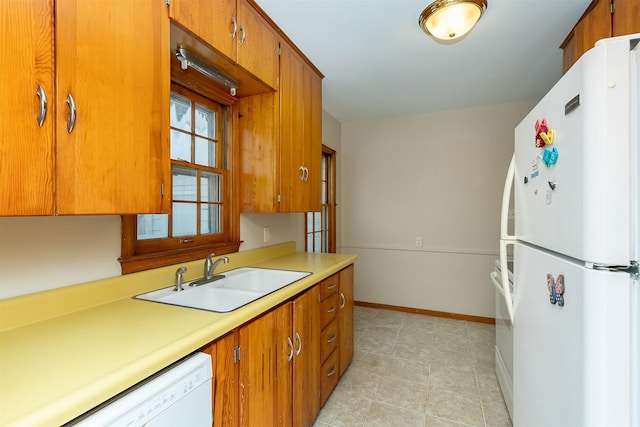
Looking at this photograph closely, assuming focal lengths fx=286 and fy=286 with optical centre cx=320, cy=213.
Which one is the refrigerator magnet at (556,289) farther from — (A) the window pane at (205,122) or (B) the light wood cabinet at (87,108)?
(A) the window pane at (205,122)

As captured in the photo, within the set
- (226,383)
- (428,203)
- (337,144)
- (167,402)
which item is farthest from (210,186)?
(428,203)

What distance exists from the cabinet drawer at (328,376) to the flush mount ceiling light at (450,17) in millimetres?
2186

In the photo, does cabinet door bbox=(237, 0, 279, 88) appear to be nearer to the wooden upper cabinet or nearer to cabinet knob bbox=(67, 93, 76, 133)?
the wooden upper cabinet

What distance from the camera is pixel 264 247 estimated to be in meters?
2.26

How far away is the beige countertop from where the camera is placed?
62 centimetres

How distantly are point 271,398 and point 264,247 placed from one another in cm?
115

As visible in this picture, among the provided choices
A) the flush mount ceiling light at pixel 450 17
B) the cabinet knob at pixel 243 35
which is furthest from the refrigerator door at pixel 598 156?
the cabinet knob at pixel 243 35

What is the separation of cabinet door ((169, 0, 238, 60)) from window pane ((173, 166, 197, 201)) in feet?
2.27

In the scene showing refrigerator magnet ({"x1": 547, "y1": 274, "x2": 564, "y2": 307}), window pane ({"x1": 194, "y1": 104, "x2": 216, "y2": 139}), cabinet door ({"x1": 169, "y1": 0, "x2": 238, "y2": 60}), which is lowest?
refrigerator magnet ({"x1": 547, "y1": 274, "x2": 564, "y2": 307})

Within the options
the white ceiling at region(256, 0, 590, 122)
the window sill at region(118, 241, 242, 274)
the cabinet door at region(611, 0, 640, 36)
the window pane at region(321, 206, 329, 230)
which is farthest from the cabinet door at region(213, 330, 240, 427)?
the window pane at region(321, 206, 329, 230)

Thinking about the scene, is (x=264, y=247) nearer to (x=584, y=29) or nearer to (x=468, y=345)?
(x=468, y=345)

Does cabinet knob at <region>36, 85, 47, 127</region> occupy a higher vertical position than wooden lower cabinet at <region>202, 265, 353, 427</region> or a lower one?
higher

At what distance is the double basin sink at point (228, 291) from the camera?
131cm

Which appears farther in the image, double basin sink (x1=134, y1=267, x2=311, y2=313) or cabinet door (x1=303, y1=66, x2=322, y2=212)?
cabinet door (x1=303, y1=66, x2=322, y2=212)
